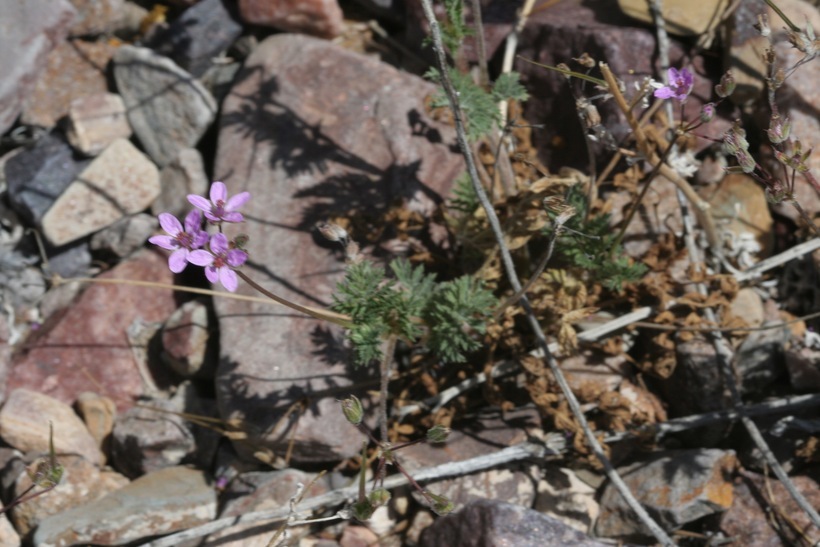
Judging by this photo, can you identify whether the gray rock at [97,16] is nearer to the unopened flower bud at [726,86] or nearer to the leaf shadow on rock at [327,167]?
the leaf shadow on rock at [327,167]

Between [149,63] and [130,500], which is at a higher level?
[149,63]

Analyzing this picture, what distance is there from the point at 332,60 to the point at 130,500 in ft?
9.14

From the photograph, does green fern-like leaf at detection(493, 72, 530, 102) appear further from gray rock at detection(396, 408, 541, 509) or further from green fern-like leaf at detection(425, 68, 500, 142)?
gray rock at detection(396, 408, 541, 509)

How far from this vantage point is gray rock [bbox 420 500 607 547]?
12.7 ft

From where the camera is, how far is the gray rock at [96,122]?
5.48 m

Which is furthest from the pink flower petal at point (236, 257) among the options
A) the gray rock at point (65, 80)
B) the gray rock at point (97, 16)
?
the gray rock at point (97, 16)

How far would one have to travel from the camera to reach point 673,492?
4.16m

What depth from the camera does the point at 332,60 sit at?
17.6 feet

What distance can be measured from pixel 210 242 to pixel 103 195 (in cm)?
254

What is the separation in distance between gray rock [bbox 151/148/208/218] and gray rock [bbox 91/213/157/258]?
11cm

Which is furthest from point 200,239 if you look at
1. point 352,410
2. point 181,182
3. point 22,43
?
point 22,43

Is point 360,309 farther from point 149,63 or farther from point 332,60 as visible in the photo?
point 149,63

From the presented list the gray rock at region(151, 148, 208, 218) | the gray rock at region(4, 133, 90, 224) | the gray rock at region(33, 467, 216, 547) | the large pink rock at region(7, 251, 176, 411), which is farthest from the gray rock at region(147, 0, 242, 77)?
the gray rock at region(33, 467, 216, 547)

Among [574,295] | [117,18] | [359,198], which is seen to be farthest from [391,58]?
[574,295]
